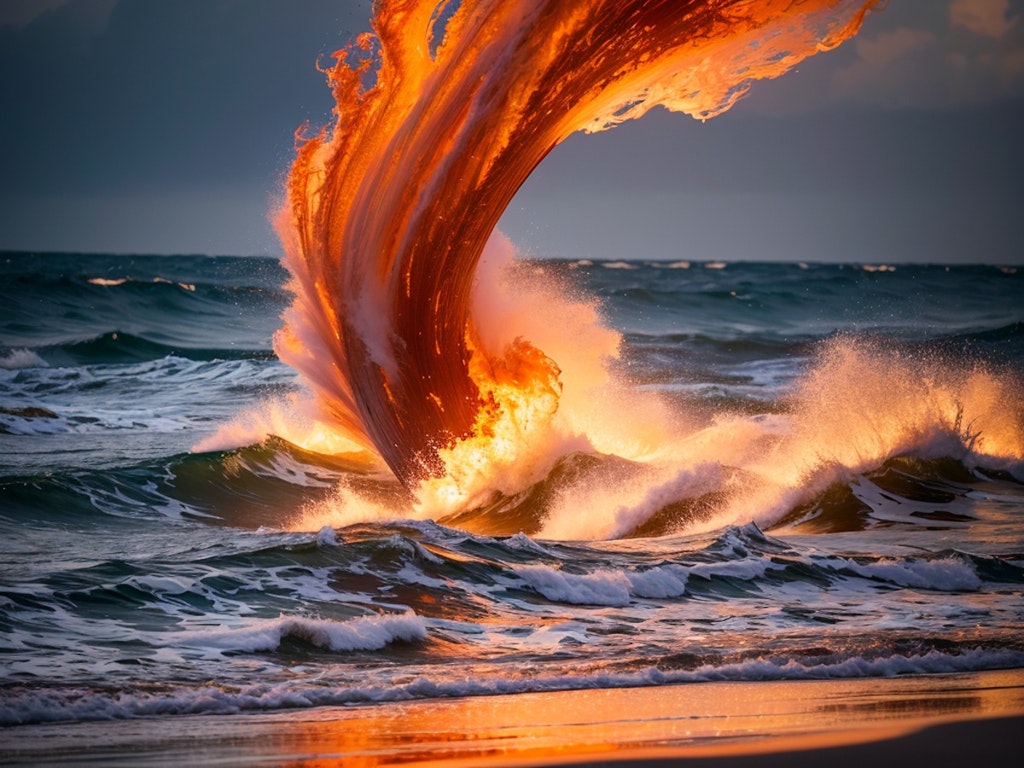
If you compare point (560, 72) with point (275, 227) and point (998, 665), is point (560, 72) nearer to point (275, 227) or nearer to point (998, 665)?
point (275, 227)

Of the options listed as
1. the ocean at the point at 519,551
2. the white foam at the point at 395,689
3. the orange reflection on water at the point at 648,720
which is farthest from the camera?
the ocean at the point at 519,551

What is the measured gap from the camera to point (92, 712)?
27.5 feet

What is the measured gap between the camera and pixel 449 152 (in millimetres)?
13852

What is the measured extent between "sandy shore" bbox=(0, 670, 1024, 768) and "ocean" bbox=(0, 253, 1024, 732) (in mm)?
400

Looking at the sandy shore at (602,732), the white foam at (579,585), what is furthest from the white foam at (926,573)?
the sandy shore at (602,732)

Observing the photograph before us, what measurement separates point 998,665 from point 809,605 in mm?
2477

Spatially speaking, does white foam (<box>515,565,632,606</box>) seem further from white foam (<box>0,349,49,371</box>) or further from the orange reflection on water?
white foam (<box>0,349,49,371</box>)

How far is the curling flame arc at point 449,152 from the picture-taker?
43.0 ft

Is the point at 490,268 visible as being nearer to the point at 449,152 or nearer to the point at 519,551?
the point at 449,152

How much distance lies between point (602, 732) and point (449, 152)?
304 inches

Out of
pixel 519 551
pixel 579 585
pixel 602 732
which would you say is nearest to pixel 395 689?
pixel 602 732

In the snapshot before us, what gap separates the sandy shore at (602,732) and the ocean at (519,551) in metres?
0.40

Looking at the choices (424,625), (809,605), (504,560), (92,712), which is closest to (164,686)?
(92,712)

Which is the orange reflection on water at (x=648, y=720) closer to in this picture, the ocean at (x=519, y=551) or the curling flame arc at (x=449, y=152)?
the ocean at (x=519, y=551)
